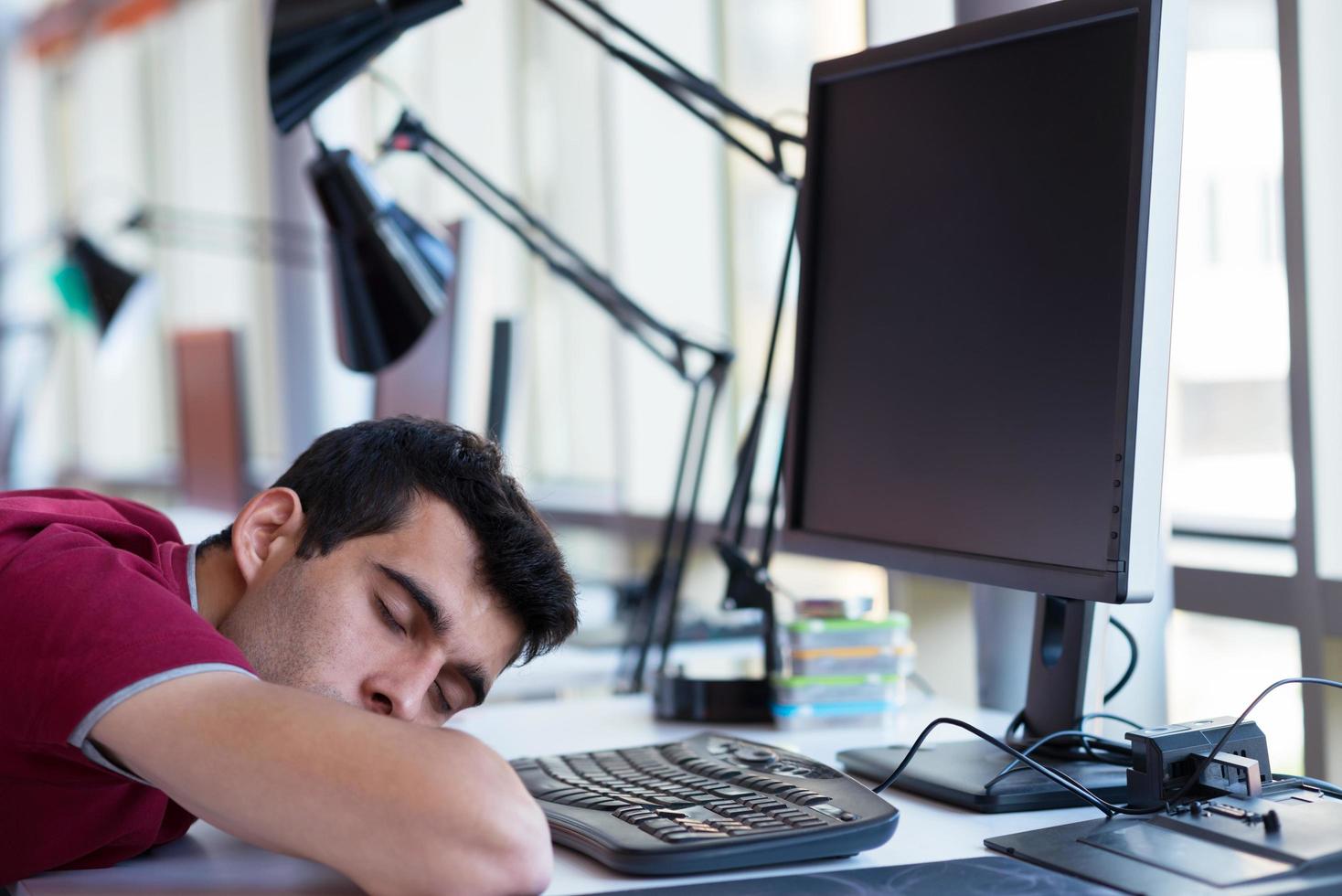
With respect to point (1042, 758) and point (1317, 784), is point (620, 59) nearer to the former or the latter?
point (1042, 758)

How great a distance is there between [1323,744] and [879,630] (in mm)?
464

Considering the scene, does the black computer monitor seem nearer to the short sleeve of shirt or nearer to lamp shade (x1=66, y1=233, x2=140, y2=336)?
the short sleeve of shirt

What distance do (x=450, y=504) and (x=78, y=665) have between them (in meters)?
0.32

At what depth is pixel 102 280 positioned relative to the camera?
3.46m

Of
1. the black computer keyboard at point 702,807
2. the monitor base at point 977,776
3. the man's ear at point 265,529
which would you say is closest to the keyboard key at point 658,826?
the black computer keyboard at point 702,807

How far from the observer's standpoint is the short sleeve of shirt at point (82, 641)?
799 mm

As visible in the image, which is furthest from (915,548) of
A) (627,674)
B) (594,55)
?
(594,55)

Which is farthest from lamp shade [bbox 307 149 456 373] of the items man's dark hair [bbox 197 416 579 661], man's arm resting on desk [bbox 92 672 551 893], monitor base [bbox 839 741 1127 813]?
man's arm resting on desk [bbox 92 672 551 893]

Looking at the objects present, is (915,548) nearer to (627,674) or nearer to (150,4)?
(627,674)

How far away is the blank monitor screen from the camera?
3.17 feet

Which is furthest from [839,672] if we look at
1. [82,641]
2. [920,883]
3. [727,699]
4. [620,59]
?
[82,641]

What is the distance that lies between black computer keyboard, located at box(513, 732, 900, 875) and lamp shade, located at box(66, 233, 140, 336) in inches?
104

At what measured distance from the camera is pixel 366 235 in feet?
5.61

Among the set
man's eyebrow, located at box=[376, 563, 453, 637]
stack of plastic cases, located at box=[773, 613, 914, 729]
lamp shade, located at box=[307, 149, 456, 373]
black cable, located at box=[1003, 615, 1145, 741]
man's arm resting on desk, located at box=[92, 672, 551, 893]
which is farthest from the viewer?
lamp shade, located at box=[307, 149, 456, 373]
